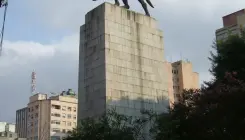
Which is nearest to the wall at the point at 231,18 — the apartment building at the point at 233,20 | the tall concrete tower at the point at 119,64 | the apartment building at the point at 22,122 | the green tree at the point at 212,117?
the apartment building at the point at 233,20

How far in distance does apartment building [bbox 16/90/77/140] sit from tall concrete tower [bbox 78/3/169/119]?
245 ft

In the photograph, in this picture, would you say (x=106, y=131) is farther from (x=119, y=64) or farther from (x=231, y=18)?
(x=231, y=18)

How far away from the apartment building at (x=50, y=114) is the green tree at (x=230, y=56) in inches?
3052

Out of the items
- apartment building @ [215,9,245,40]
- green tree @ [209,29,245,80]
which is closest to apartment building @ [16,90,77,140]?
apartment building @ [215,9,245,40]

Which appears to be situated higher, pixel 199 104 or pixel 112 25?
pixel 112 25

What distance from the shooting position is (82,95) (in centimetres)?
2495

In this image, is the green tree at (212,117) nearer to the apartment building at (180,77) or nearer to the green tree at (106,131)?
the green tree at (106,131)

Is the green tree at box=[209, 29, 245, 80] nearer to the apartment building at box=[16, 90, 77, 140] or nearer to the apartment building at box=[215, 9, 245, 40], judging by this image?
the apartment building at box=[215, 9, 245, 40]

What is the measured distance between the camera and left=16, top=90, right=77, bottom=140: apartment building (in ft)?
334

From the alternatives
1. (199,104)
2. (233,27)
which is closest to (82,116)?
(199,104)

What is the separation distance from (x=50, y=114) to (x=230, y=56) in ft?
271

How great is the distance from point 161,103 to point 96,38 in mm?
5571

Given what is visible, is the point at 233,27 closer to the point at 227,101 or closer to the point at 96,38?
the point at 96,38

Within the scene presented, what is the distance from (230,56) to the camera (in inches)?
931
